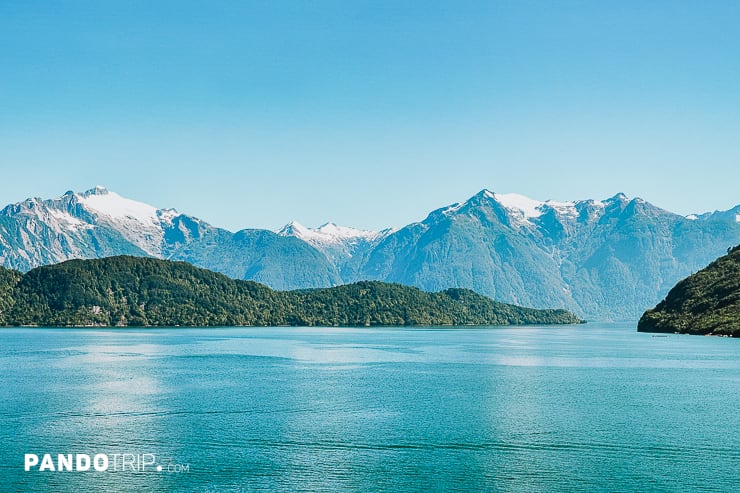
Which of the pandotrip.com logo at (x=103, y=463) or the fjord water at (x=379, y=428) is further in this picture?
the pandotrip.com logo at (x=103, y=463)

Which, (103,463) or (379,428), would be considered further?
(379,428)

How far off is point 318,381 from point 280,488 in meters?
69.9

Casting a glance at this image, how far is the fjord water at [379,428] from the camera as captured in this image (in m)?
63.7

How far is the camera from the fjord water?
63.7 metres

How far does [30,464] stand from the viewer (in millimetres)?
67250

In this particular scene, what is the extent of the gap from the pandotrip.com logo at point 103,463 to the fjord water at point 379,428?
2.54ft

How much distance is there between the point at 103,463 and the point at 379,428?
97.4 feet

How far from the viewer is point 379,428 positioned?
84312mm

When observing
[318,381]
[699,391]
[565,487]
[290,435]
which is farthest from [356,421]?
[699,391]

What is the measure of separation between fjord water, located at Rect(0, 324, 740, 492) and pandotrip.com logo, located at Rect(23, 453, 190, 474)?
775mm

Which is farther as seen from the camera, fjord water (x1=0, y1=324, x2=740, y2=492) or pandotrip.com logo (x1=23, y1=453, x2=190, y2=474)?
pandotrip.com logo (x1=23, y1=453, x2=190, y2=474)

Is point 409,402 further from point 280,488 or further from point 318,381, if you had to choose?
point 280,488

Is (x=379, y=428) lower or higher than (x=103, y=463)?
higher

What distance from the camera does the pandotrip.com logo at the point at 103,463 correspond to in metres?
66.1
